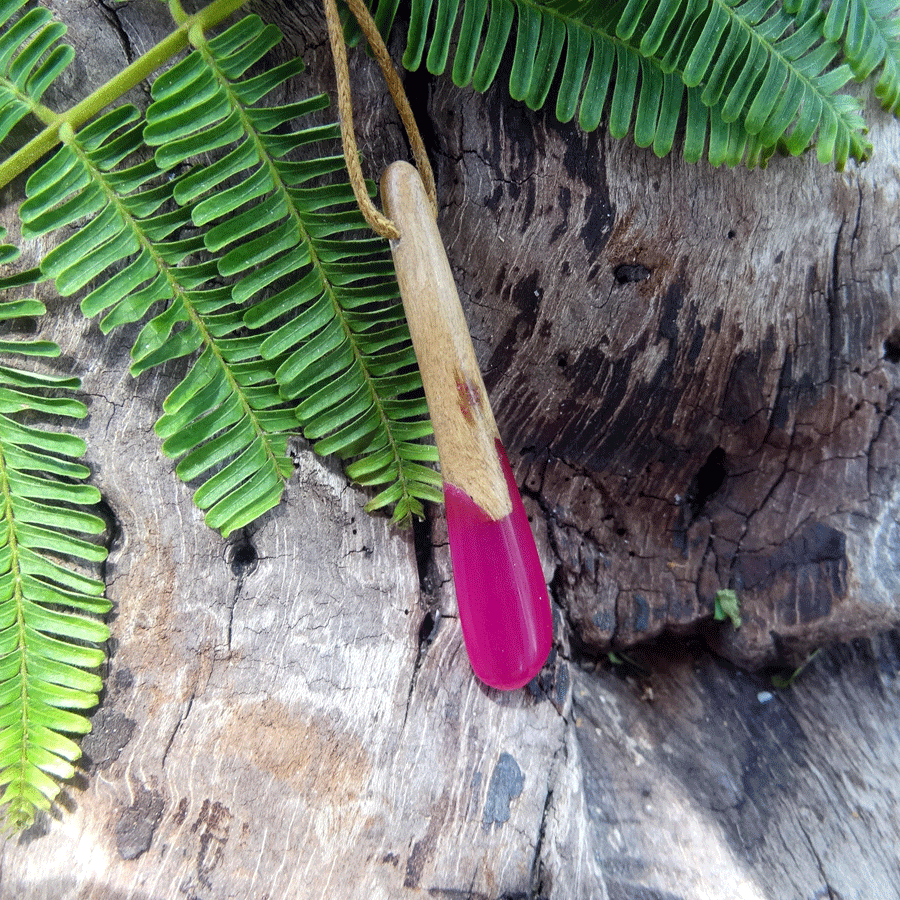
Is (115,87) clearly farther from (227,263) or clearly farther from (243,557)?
(243,557)

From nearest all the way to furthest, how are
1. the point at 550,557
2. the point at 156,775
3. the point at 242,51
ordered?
the point at 242,51 → the point at 156,775 → the point at 550,557

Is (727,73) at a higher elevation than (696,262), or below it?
higher

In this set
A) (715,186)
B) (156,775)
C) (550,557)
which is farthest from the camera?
(550,557)

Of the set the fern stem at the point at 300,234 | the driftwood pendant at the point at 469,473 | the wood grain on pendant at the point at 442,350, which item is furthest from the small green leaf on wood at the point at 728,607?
the fern stem at the point at 300,234

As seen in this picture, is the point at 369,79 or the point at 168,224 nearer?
the point at 168,224

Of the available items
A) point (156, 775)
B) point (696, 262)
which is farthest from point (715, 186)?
point (156, 775)

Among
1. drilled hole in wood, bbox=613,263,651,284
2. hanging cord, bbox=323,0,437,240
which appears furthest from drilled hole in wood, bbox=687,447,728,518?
hanging cord, bbox=323,0,437,240

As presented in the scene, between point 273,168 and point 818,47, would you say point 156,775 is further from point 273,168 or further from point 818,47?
point 818,47

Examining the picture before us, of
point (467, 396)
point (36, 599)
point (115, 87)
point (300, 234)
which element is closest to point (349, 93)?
point (300, 234)
